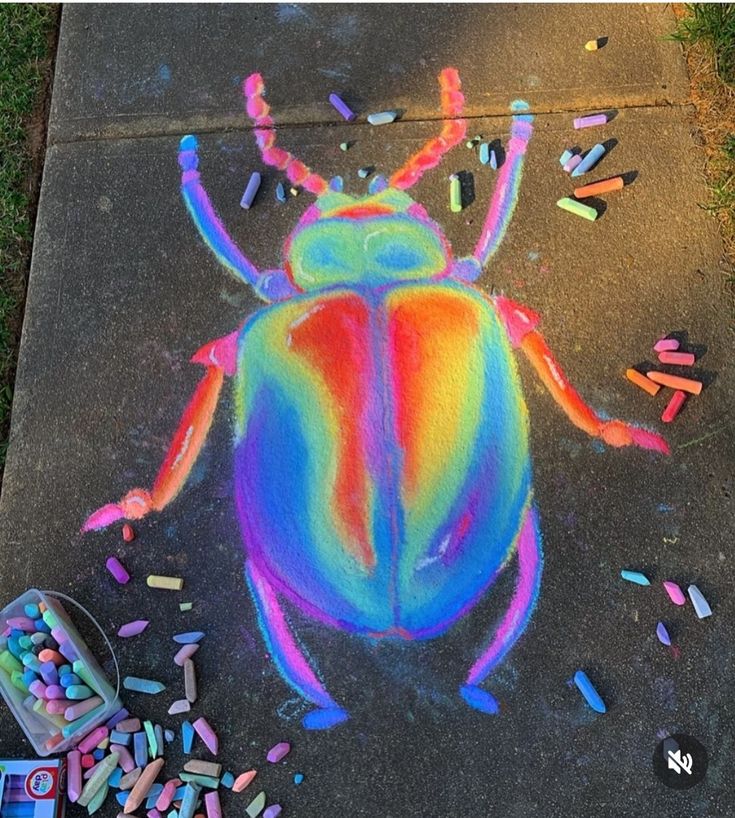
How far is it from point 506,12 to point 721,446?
2.10 metres

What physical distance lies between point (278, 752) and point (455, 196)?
2.21 metres

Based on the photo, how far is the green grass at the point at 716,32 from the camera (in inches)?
130

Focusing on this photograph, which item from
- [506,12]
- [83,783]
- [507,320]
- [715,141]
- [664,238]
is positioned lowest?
[83,783]

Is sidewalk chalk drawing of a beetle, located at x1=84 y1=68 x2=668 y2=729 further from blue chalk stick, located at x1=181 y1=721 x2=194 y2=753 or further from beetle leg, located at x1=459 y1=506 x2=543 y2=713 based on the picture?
blue chalk stick, located at x1=181 y1=721 x2=194 y2=753

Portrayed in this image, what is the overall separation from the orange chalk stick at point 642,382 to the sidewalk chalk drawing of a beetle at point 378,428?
6.3 inches

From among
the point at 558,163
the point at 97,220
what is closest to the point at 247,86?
the point at 97,220

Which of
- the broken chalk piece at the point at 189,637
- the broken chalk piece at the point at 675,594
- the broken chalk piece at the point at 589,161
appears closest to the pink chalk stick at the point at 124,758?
the broken chalk piece at the point at 189,637

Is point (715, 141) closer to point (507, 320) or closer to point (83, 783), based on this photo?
point (507, 320)

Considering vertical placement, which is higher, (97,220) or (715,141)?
(715,141)

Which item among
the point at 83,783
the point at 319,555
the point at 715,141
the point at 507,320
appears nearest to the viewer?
the point at 83,783

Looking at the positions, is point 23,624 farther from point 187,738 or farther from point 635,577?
point 635,577

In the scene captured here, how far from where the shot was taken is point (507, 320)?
3.04 metres

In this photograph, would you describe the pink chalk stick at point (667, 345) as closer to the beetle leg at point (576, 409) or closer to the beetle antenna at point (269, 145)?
the beetle leg at point (576, 409)

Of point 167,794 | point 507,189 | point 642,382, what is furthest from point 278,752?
point 507,189
